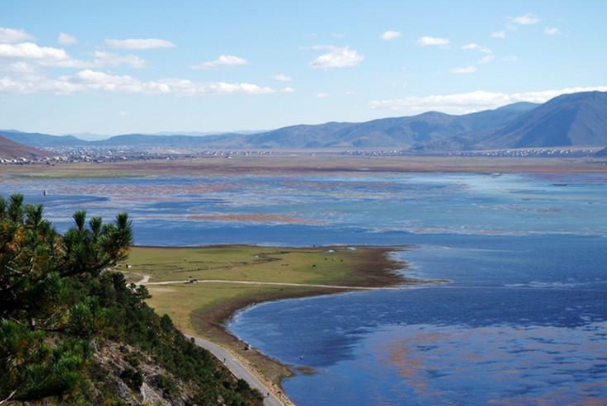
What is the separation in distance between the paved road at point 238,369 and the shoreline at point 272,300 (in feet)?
1.46

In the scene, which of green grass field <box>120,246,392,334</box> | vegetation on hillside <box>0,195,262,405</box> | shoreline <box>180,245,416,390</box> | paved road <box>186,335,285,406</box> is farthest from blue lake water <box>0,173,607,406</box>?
vegetation on hillside <box>0,195,262,405</box>

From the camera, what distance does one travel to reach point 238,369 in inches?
1453

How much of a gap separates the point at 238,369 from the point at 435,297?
19401 mm

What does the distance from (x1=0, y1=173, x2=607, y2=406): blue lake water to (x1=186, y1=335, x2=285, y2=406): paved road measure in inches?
64.6

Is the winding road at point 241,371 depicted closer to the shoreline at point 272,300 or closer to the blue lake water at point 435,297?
the shoreline at point 272,300

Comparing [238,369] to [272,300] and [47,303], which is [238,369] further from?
[47,303]

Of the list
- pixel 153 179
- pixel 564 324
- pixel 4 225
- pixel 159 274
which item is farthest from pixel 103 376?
pixel 153 179

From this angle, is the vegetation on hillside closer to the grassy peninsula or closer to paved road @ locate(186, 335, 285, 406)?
paved road @ locate(186, 335, 285, 406)

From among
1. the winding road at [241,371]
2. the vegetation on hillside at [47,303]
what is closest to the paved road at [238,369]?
the winding road at [241,371]

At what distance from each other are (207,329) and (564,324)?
1850 centimetres

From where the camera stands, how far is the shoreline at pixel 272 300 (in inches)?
1508

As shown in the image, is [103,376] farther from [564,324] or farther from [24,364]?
[564,324]

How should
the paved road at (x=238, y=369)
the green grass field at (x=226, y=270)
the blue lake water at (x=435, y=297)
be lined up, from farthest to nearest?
the green grass field at (x=226, y=270) → the blue lake water at (x=435, y=297) → the paved road at (x=238, y=369)

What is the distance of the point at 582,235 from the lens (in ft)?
258
